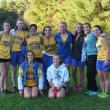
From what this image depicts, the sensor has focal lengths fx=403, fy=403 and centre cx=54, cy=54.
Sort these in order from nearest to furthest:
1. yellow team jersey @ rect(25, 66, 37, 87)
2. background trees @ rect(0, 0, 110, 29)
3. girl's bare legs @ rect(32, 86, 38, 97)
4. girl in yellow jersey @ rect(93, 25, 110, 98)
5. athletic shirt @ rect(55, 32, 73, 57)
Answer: girl in yellow jersey @ rect(93, 25, 110, 98)
girl's bare legs @ rect(32, 86, 38, 97)
yellow team jersey @ rect(25, 66, 37, 87)
athletic shirt @ rect(55, 32, 73, 57)
background trees @ rect(0, 0, 110, 29)

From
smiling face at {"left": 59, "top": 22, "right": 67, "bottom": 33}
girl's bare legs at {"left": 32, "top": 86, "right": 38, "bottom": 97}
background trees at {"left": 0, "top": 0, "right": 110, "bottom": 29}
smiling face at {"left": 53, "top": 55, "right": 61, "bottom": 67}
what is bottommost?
girl's bare legs at {"left": 32, "top": 86, "right": 38, "bottom": 97}

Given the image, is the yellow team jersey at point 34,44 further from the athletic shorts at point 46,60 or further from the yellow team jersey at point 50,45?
the athletic shorts at point 46,60

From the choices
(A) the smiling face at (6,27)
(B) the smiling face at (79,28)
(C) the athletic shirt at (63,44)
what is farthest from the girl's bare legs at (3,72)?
(B) the smiling face at (79,28)

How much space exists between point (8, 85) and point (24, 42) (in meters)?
1.88

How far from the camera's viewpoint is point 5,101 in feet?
30.5

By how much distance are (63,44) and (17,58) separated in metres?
1.22

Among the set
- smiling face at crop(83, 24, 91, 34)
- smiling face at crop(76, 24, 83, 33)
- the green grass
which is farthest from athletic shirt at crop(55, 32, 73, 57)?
the green grass

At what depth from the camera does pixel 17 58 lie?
402 inches

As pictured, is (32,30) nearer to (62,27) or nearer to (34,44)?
(34,44)

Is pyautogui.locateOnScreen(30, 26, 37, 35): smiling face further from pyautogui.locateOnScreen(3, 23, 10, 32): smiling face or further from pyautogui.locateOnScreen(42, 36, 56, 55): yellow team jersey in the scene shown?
pyautogui.locateOnScreen(3, 23, 10, 32): smiling face

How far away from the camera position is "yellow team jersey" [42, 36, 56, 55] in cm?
1013

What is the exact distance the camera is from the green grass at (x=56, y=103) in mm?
8609

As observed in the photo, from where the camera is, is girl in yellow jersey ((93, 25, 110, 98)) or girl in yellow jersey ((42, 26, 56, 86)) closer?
girl in yellow jersey ((93, 25, 110, 98))

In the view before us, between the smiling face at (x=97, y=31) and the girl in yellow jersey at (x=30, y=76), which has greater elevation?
the smiling face at (x=97, y=31)
